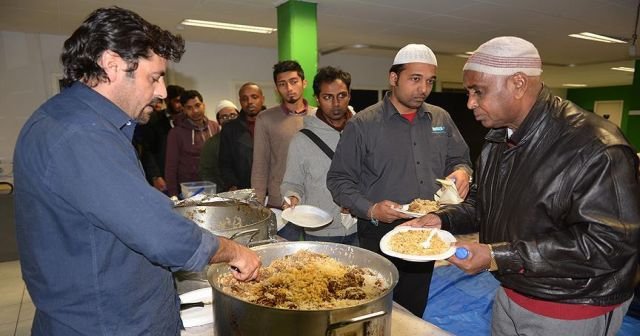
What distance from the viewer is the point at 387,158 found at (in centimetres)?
209

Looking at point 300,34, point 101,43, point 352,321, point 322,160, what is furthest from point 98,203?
point 300,34

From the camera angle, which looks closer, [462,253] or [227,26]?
[462,253]

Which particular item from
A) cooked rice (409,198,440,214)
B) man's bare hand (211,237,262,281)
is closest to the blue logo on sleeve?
cooked rice (409,198,440,214)

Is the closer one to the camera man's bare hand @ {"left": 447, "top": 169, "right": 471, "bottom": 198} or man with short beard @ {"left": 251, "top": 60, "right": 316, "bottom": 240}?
man's bare hand @ {"left": 447, "top": 169, "right": 471, "bottom": 198}

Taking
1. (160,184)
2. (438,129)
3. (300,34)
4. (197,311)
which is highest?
(300,34)

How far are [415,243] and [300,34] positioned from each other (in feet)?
12.0

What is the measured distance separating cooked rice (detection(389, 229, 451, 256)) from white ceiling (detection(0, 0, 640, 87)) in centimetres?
375

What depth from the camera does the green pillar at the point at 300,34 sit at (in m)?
4.45

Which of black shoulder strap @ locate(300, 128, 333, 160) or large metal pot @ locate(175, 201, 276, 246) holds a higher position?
black shoulder strap @ locate(300, 128, 333, 160)

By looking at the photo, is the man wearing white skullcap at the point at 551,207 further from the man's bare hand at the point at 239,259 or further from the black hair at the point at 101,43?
the black hair at the point at 101,43

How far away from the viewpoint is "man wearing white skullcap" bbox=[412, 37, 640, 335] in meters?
1.09

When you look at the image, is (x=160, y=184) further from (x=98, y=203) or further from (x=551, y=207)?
(x=551, y=207)

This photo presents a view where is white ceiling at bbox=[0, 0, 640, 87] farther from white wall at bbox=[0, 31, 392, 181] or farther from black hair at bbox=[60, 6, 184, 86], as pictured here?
black hair at bbox=[60, 6, 184, 86]

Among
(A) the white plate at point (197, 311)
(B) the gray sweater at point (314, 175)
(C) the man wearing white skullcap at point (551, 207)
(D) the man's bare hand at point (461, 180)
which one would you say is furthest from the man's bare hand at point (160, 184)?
(C) the man wearing white skullcap at point (551, 207)
